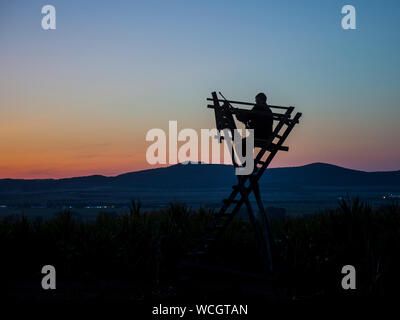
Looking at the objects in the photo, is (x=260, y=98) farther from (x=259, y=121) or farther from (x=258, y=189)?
(x=258, y=189)

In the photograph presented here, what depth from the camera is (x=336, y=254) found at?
1126cm

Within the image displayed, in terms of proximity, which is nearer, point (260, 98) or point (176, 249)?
point (260, 98)

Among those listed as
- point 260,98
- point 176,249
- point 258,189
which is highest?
point 260,98

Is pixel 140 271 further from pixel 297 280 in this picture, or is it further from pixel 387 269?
pixel 387 269

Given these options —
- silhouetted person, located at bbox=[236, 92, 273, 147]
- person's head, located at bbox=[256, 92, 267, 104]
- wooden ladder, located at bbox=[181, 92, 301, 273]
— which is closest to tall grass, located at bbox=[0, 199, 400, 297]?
wooden ladder, located at bbox=[181, 92, 301, 273]

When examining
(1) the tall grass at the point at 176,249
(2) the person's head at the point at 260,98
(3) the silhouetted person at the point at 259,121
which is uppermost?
(2) the person's head at the point at 260,98

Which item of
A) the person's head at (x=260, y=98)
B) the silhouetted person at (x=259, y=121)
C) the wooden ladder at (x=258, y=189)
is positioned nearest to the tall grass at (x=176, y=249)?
the wooden ladder at (x=258, y=189)

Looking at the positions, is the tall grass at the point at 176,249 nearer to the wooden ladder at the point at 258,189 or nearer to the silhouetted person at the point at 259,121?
the wooden ladder at the point at 258,189

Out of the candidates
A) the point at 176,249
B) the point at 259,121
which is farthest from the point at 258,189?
the point at 176,249

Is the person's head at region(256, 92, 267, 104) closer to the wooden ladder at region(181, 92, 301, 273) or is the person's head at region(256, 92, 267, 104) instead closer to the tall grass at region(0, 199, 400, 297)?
the wooden ladder at region(181, 92, 301, 273)

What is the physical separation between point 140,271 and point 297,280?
3.70 meters

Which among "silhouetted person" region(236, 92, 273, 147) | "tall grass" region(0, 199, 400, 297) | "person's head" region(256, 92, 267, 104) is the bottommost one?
"tall grass" region(0, 199, 400, 297)
